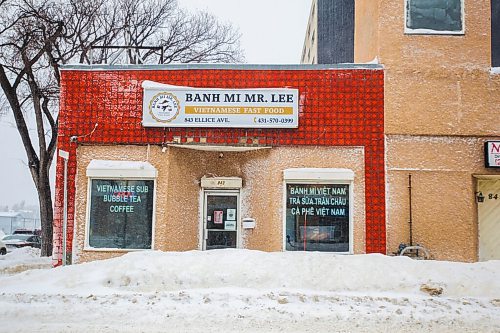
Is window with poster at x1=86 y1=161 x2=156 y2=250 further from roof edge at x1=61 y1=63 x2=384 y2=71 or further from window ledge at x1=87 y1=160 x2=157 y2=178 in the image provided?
roof edge at x1=61 y1=63 x2=384 y2=71

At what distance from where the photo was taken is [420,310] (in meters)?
9.01

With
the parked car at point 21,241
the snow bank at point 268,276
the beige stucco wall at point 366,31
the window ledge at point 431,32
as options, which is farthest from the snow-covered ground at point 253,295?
the parked car at point 21,241

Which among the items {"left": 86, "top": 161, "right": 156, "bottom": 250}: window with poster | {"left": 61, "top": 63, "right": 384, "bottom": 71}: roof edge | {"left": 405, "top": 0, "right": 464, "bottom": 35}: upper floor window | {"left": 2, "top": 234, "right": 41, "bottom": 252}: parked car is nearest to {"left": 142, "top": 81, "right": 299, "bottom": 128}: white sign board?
{"left": 61, "top": 63, "right": 384, "bottom": 71}: roof edge

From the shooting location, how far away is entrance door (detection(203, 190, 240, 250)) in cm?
1507

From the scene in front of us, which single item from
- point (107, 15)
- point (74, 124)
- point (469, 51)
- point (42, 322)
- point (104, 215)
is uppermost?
point (107, 15)

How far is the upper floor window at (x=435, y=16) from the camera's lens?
14258mm

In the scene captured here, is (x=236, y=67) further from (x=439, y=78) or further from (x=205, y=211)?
(x=439, y=78)

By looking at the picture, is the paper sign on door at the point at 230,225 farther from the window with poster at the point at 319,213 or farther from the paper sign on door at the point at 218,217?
the window with poster at the point at 319,213

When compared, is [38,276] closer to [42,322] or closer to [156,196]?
[42,322]

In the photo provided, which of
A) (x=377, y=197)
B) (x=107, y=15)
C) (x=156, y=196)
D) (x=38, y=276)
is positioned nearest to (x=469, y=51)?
(x=377, y=197)

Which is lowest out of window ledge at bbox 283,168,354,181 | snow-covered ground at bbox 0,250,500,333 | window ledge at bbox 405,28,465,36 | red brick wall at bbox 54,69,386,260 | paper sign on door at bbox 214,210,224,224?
snow-covered ground at bbox 0,250,500,333

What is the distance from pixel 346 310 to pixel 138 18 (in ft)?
91.2

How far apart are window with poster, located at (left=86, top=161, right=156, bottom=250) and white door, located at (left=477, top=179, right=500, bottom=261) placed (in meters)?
8.38

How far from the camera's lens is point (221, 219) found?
15.1 metres
